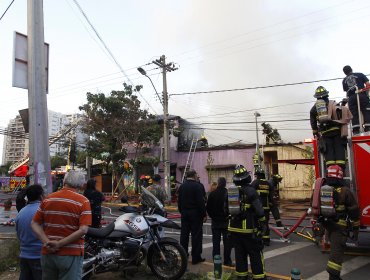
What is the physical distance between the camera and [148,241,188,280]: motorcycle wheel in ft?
19.8

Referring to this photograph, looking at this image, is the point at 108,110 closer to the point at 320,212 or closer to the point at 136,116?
the point at 136,116

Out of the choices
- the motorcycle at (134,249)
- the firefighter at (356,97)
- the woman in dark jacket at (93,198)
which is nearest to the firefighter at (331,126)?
the firefighter at (356,97)

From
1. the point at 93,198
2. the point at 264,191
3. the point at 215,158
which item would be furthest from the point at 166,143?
the point at 93,198

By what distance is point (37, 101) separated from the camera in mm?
6996

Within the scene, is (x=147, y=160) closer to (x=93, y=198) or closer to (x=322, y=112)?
(x=93, y=198)

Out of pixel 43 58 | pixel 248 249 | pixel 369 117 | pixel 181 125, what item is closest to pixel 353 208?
pixel 248 249

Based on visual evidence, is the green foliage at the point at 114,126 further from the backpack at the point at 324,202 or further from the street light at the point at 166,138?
the backpack at the point at 324,202

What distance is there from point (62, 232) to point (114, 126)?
22087 mm

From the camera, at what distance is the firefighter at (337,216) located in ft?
17.7

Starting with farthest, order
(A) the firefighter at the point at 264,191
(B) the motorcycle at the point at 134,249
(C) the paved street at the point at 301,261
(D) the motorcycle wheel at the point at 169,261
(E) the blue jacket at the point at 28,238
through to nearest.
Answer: (A) the firefighter at the point at 264,191 < (C) the paved street at the point at 301,261 < (D) the motorcycle wheel at the point at 169,261 < (B) the motorcycle at the point at 134,249 < (E) the blue jacket at the point at 28,238

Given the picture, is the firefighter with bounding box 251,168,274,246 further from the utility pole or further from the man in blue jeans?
the utility pole

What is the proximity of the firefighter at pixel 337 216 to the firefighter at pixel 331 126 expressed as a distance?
157cm

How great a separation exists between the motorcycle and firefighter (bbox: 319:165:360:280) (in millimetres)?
2269

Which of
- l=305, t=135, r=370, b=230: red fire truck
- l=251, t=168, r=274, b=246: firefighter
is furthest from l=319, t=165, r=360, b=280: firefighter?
l=251, t=168, r=274, b=246: firefighter
